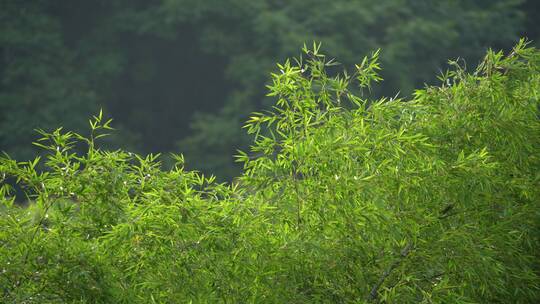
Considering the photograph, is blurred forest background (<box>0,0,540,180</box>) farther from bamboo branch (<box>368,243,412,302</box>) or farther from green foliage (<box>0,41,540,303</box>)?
bamboo branch (<box>368,243,412,302</box>)

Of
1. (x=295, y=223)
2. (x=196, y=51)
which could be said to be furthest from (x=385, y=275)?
(x=196, y=51)

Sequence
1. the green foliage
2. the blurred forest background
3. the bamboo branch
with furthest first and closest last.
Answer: the blurred forest background → the bamboo branch → the green foliage

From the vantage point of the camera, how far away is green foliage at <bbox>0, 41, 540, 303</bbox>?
412cm

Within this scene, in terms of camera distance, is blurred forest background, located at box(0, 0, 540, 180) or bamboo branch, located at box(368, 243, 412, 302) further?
blurred forest background, located at box(0, 0, 540, 180)

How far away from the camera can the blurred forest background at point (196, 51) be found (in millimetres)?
21609

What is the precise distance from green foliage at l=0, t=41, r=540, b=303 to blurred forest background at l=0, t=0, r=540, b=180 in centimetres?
1673

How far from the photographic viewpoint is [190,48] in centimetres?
2520

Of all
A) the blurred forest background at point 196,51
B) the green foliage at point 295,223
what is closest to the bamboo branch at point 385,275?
the green foliage at point 295,223

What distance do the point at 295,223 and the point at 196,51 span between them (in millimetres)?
21146

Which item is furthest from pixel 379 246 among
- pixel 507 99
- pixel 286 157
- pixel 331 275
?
pixel 507 99

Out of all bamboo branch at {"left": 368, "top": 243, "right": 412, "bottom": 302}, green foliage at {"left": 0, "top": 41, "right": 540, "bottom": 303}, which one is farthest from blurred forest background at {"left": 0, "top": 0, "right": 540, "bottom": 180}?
bamboo branch at {"left": 368, "top": 243, "right": 412, "bottom": 302}

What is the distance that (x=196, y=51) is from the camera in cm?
2517

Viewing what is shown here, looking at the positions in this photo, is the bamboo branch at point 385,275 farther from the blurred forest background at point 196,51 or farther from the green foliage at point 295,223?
the blurred forest background at point 196,51

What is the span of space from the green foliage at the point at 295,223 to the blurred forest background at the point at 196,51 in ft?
54.9
